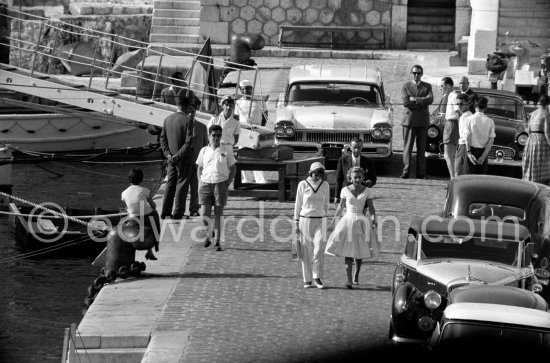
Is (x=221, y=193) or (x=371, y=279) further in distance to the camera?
(x=221, y=193)

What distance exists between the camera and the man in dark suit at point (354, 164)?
20625mm

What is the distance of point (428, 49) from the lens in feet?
139

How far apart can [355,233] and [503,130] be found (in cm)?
845

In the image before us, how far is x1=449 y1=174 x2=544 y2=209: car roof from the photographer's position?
17641 mm

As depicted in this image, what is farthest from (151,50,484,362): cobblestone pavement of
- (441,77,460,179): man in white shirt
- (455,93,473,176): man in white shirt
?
(441,77,460,179): man in white shirt

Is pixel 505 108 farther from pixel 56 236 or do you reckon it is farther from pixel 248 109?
pixel 56 236

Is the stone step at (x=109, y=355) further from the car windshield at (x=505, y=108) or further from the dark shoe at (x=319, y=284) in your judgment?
the car windshield at (x=505, y=108)

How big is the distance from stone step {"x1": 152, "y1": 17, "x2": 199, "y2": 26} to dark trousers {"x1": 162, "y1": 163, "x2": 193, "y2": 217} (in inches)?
860

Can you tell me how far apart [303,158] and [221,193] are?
448 centimetres

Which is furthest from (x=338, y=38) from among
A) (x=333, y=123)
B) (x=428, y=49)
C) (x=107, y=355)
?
(x=107, y=355)

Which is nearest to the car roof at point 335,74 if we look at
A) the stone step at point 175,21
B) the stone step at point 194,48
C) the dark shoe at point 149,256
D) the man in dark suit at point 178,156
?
the man in dark suit at point 178,156

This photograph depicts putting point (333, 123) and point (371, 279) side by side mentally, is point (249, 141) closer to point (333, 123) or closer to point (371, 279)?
point (333, 123)

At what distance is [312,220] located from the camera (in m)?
17.3

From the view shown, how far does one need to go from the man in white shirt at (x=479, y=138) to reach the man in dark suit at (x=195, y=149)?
161 inches
